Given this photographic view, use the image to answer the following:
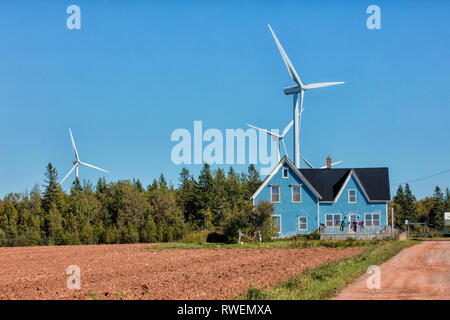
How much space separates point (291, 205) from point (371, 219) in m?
7.63

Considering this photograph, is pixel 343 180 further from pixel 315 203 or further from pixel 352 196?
pixel 315 203

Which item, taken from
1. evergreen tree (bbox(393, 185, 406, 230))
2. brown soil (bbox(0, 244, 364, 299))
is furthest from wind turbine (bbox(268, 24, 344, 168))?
evergreen tree (bbox(393, 185, 406, 230))

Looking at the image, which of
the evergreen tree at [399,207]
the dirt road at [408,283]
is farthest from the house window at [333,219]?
the evergreen tree at [399,207]

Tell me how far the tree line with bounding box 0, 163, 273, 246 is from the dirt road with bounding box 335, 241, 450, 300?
799 inches

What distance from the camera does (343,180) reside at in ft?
172

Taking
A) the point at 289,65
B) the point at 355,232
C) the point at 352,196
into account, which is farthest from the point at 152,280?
the point at 289,65

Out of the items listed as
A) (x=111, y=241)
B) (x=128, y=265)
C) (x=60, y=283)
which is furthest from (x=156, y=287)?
(x=111, y=241)

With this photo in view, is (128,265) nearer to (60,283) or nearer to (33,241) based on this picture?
(60,283)

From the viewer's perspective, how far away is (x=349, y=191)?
51.1 m

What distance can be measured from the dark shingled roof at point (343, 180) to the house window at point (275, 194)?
418 cm

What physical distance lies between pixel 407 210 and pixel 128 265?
90.1 meters

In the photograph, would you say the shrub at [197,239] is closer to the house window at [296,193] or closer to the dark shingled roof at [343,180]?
the house window at [296,193]

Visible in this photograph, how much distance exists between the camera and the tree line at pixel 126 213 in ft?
192

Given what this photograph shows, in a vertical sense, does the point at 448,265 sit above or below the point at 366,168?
below
